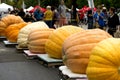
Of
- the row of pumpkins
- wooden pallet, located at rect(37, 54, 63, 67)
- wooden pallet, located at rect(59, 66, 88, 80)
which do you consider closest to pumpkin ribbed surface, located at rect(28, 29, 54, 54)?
the row of pumpkins

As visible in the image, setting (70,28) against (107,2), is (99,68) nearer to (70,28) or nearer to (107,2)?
(70,28)

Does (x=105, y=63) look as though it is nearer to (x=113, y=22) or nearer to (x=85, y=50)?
(x=85, y=50)

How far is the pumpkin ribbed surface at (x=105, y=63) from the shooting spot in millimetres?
7051

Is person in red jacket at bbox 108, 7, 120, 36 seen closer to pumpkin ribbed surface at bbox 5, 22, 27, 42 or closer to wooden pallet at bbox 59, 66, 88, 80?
pumpkin ribbed surface at bbox 5, 22, 27, 42

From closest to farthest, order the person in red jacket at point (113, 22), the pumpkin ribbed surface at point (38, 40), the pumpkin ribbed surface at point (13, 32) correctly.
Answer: the pumpkin ribbed surface at point (38, 40), the pumpkin ribbed surface at point (13, 32), the person in red jacket at point (113, 22)

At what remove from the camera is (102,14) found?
21000mm

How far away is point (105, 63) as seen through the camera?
7105 mm

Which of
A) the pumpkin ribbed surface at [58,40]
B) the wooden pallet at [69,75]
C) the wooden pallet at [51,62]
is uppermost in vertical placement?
the pumpkin ribbed surface at [58,40]

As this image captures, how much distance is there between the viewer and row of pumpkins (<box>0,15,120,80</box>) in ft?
23.3

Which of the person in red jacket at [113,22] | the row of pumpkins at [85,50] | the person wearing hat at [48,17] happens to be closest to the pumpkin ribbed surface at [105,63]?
the row of pumpkins at [85,50]

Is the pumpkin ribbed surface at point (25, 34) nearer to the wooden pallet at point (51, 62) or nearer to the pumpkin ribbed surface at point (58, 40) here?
the wooden pallet at point (51, 62)

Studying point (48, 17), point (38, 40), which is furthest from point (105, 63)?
point (48, 17)

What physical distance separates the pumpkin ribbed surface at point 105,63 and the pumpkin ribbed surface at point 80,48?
127 centimetres

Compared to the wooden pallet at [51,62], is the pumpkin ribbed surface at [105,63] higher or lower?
higher
